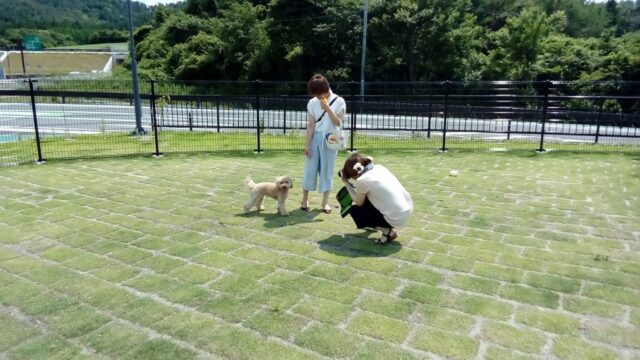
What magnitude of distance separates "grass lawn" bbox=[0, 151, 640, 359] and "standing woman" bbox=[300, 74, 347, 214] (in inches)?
18.0

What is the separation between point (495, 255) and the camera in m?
4.80

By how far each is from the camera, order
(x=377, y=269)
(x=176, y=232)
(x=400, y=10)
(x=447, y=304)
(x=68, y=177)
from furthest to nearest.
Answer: (x=400, y=10)
(x=68, y=177)
(x=176, y=232)
(x=377, y=269)
(x=447, y=304)

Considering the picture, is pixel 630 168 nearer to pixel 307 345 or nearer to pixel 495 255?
pixel 495 255

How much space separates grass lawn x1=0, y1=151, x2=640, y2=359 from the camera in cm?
326

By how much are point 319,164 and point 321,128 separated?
477 mm

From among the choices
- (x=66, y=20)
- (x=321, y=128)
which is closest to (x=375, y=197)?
(x=321, y=128)

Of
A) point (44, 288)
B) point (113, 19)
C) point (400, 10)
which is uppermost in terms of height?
point (113, 19)

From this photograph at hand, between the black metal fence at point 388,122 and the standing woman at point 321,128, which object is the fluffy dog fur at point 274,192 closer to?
the standing woman at point 321,128

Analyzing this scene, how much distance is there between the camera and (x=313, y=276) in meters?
4.29

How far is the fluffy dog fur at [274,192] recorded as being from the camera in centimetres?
587

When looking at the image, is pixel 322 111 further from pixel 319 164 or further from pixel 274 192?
pixel 274 192

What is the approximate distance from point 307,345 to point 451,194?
183 inches

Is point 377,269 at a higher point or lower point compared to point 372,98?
lower

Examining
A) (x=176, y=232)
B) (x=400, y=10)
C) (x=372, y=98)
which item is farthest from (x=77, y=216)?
(x=400, y=10)
